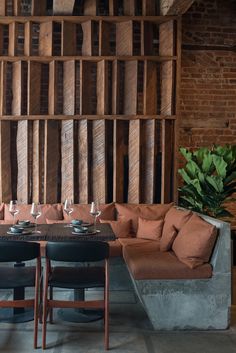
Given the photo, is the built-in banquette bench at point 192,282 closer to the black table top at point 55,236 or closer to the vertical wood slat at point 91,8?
the black table top at point 55,236

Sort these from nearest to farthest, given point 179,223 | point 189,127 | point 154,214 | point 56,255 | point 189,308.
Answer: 1. point 56,255
2. point 189,308
3. point 179,223
4. point 154,214
5. point 189,127

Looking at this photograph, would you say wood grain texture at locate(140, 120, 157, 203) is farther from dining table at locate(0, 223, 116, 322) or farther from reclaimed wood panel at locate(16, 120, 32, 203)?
dining table at locate(0, 223, 116, 322)

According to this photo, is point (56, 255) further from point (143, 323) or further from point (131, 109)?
point (131, 109)

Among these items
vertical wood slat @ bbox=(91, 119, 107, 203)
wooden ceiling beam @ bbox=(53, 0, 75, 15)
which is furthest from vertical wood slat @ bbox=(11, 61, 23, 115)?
vertical wood slat @ bbox=(91, 119, 107, 203)

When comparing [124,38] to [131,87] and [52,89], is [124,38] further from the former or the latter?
[52,89]

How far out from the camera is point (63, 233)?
3.86m

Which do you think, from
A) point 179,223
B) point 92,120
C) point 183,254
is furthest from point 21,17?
point 183,254

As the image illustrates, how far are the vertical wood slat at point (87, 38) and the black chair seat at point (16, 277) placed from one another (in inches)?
126

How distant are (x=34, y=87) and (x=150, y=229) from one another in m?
2.49

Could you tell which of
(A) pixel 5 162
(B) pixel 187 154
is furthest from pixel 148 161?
(A) pixel 5 162

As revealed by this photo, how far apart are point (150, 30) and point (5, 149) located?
2.58 metres

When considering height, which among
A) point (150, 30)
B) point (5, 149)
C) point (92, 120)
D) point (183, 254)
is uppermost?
point (150, 30)

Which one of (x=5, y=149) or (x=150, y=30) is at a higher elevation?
(x=150, y=30)

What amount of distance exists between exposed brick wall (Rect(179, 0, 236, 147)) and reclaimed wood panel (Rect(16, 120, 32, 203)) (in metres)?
2.52
